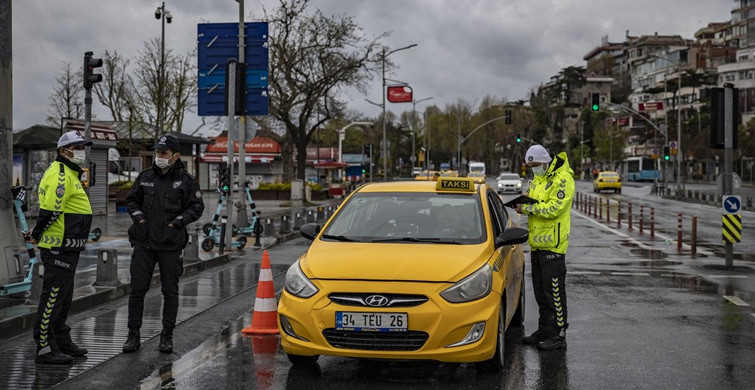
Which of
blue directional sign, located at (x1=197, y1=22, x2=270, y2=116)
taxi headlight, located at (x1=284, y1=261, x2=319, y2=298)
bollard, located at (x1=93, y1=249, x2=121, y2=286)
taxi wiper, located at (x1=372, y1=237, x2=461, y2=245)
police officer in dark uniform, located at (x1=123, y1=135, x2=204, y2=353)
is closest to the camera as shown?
taxi headlight, located at (x1=284, y1=261, x2=319, y2=298)

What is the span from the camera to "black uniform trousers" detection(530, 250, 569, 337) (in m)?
7.32

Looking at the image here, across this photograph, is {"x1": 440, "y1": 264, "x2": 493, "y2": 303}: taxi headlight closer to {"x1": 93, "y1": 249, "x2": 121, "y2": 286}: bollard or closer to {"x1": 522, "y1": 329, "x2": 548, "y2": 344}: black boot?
{"x1": 522, "y1": 329, "x2": 548, "y2": 344}: black boot

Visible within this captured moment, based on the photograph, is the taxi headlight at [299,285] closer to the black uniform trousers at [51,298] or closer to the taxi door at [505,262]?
the taxi door at [505,262]

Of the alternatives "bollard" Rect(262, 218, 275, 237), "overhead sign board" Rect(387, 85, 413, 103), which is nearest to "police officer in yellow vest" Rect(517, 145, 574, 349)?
"bollard" Rect(262, 218, 275, 237)

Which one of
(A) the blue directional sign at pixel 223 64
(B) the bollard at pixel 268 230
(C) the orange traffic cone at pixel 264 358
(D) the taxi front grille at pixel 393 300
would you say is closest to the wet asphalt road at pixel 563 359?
(C) the orange traffic cone at pixel 264 358

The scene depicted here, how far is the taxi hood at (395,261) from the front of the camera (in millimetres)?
A: 5906

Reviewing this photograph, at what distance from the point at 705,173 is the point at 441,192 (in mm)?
98382

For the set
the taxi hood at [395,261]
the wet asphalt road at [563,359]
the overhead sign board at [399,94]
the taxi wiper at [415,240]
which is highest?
the overhead sign board at [399,94]

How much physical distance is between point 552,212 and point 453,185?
0.95m

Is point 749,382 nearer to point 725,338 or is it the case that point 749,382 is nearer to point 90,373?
point 725,338

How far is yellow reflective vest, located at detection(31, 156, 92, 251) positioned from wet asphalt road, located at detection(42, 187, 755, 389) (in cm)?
108

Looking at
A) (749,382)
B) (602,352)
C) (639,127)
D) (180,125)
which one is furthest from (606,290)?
(639,127)

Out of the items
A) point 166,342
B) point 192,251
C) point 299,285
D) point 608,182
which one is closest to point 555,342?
point 299,285

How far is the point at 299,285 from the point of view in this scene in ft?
20.0
